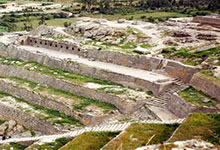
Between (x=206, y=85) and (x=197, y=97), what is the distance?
0.95 m

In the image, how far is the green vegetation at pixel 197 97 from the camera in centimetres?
1647

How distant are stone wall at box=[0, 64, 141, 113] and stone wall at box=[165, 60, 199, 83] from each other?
381cm

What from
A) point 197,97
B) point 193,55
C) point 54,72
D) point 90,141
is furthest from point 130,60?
point 90,141

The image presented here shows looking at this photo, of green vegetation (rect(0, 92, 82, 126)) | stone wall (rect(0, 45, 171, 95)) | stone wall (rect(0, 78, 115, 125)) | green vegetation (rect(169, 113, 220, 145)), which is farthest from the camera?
stone wall (rect(0, 45, 171, 95))

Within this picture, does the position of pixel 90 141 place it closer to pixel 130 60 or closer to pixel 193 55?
pixel 130 60

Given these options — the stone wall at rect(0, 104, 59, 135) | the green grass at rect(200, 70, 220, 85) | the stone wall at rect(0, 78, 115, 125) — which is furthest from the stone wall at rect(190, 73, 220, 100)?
the stone wall at rect(0, 104, 59, 135)

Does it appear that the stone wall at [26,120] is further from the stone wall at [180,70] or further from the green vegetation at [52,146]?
the stone wall at [180,70]

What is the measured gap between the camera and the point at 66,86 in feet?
70.3

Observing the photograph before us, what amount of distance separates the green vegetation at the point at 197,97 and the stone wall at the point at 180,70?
1216 mm

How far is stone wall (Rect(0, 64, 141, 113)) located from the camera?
1857 centimetres

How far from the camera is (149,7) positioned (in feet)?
190

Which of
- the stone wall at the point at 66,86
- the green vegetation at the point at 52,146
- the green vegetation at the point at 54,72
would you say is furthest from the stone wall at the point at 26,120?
the green vegetation at the point at 54,72

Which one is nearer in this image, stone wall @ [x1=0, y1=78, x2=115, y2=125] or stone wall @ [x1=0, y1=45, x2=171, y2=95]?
stone wall @ [x1=0, y1=78, x2=115, y2=125]

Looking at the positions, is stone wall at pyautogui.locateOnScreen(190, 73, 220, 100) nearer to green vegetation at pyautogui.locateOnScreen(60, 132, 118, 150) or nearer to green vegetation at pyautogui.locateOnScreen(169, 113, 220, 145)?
green vegetation at pyautogui.locateOnScreen(169, 113, 220, 145)
